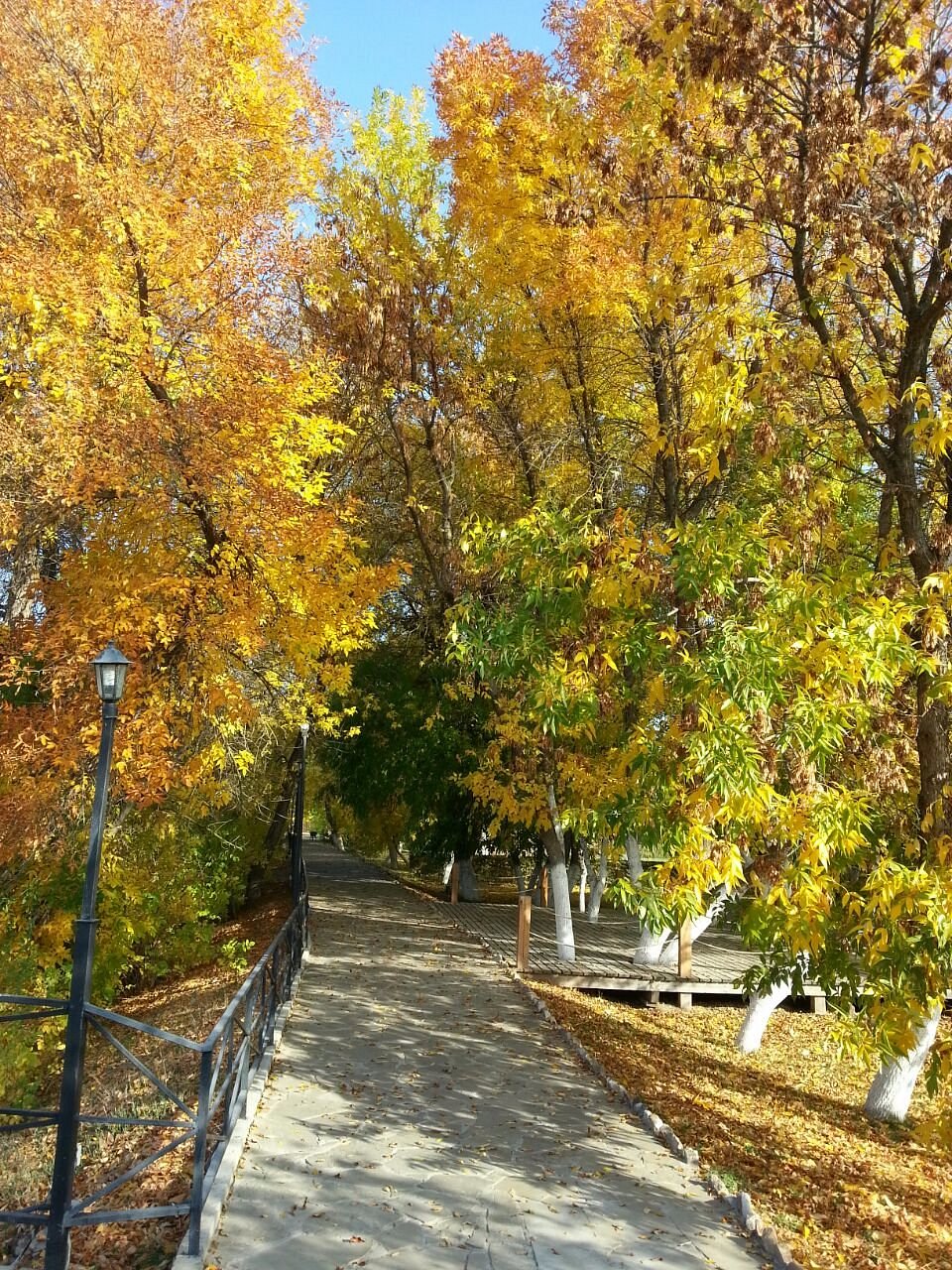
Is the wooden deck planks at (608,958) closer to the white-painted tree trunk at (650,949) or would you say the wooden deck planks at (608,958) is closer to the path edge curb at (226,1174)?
the white-painted tree trunk at (650,949)

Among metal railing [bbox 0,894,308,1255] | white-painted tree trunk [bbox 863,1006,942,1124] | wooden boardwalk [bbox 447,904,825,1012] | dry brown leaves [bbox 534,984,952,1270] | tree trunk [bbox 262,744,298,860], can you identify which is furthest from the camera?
tree trunk [bbox 262,744,298,860]

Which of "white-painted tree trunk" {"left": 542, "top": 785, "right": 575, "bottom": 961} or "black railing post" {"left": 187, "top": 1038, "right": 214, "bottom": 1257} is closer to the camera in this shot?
"black railing post" {"left": 187, "top": 1038, "right": 214, "bottom": 1257}

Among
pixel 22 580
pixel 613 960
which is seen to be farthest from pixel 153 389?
pixel 613 960

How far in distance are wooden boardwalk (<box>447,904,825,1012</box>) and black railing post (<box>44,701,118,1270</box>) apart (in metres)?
8.05

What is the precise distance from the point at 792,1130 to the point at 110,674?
668 cm

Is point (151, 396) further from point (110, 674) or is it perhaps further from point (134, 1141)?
point (134, 1141)

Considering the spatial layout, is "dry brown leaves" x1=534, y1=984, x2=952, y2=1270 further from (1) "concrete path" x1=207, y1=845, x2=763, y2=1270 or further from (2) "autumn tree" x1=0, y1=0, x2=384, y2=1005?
(2) "autumn tree" x1=0, y1=0, x2=384, y2=1005

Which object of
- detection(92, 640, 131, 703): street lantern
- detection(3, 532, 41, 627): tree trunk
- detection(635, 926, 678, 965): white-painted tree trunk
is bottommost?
detection(635, 926, 678, 965): white-painted tree trunk

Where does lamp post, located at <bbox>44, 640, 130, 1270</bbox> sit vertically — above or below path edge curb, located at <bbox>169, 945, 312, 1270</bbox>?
above

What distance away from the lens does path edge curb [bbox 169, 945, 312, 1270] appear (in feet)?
→ 15.5

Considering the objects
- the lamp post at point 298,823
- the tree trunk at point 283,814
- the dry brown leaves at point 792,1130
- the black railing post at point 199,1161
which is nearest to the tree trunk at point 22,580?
the lamp post at point 298,823

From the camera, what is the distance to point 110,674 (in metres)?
6.08

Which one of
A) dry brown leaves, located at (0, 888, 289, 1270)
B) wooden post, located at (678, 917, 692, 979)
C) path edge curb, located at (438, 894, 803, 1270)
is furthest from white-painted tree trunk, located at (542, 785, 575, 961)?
dry brown leaves, located at (0, 888, 289, 1270)

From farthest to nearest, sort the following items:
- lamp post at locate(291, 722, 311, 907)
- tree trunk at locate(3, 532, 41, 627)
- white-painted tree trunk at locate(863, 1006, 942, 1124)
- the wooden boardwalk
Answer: lamp post at locate(291, 722, 311, 907) < the wooden boardwalk < tree trunk at locate(3, 532, 41, 627) < white-painted tree trunk at locate(863, 1006, 942, 1124)
